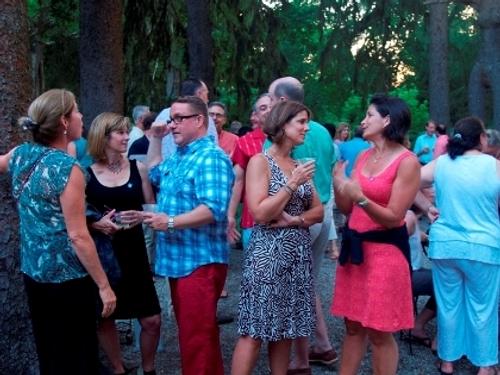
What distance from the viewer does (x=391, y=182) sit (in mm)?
3971

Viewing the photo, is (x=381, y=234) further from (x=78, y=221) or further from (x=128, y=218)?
(x=78, y=221)

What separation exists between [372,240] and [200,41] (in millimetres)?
7127

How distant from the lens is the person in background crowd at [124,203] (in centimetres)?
428

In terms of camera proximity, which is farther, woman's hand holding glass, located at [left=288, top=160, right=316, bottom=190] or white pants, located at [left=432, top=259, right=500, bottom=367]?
white pants, located at [left=432, top=259, right=500, bottom=367]

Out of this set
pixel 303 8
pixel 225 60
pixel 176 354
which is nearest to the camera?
pixel 176 354

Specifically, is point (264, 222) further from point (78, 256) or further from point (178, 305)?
point (78, 256)

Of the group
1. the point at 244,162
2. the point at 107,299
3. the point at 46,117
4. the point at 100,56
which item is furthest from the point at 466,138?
the point at 100,56

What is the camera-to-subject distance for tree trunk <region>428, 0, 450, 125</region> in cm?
1862

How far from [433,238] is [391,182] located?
49.4 inches

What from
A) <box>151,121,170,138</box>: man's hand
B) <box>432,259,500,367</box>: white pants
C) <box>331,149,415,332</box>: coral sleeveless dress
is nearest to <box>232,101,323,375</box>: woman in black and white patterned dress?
<box>331,149,415,332</box>: coral sleeveless dress

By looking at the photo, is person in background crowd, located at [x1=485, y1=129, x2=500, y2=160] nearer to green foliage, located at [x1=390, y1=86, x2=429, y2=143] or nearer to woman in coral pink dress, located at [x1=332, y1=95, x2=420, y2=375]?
woman in coral pink dress, located at [x1=332, y1=95, x2=420, y2=375]

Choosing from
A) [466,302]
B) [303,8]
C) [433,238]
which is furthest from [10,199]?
[303,8]

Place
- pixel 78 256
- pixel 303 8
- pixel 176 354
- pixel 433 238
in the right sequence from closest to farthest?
pixel 78 256 < pixel 433 238 < pixel 176 354 < pixel 303 8

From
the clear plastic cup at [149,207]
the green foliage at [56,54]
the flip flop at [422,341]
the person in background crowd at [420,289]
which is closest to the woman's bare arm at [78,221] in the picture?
the clear plastic cup at [149,207]
